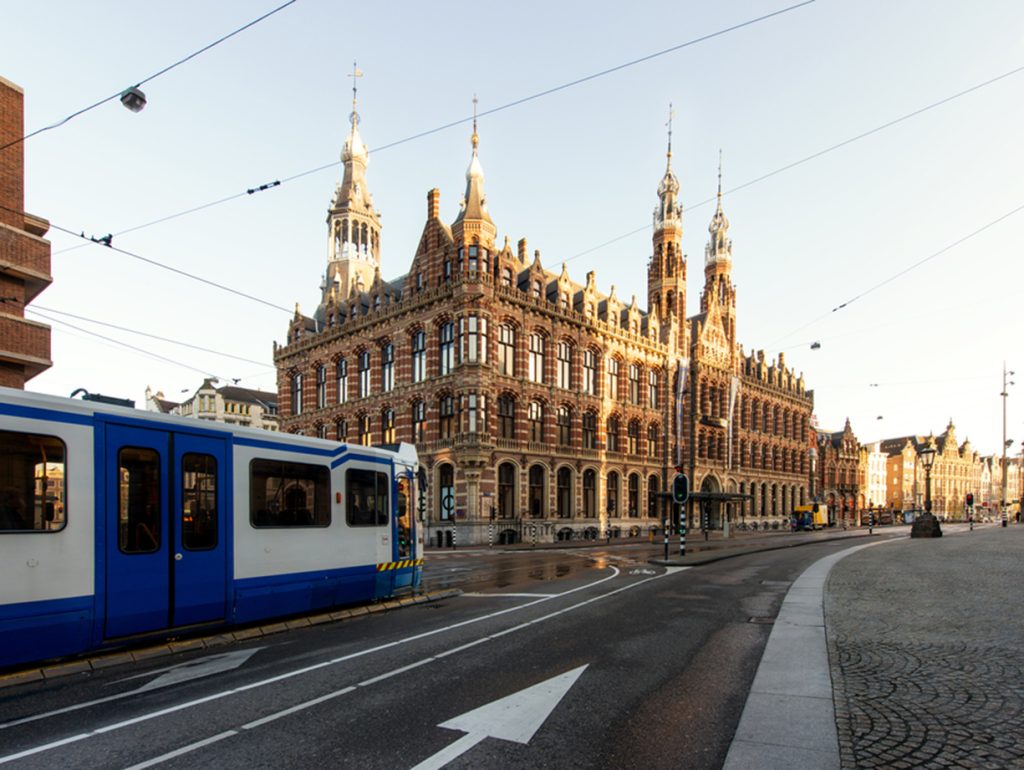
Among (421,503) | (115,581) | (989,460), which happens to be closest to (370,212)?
(421,503)

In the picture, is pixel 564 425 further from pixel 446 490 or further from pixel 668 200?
pixel 668 200

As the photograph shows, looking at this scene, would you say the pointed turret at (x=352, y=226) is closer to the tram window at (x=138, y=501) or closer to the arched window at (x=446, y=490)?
the arched window at (x=446, y=490)

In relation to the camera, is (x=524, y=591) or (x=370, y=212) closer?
(x=524, y=591)

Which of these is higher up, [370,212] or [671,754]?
[370,212]

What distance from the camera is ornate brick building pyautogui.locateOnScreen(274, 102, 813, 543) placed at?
39500mm

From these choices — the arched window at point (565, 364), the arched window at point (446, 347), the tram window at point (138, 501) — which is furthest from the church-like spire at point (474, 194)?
the tram window at point (138, 501)

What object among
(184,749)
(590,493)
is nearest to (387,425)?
(590,493)

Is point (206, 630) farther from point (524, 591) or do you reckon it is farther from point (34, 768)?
point (524, 591)

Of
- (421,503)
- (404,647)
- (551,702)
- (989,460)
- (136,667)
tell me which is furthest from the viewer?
(989,460)

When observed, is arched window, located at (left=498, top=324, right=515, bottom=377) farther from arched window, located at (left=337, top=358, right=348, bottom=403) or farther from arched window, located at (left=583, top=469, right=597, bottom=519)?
arched window, located at (left=337, top=358, right=348, bottom=403)

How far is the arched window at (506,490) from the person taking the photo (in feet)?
132

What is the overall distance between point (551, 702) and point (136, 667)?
221 inches

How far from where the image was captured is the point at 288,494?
36.6 feet

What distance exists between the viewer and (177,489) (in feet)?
31.0
